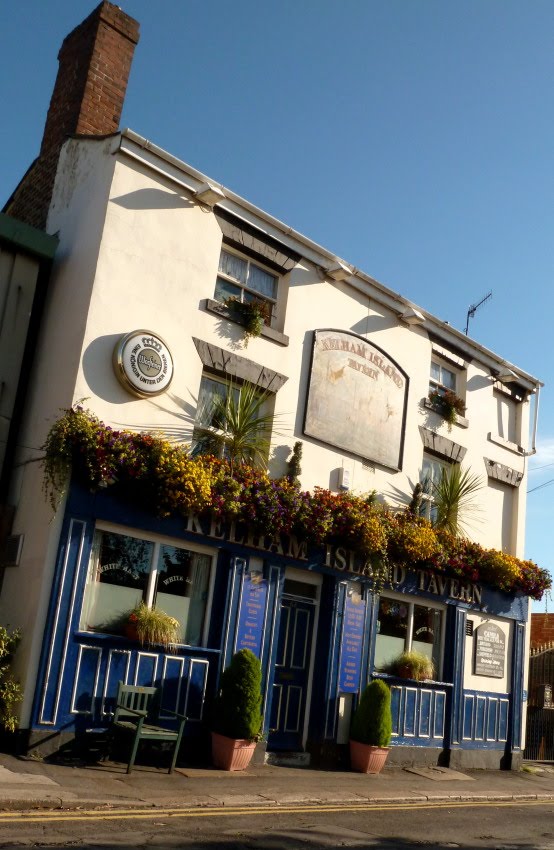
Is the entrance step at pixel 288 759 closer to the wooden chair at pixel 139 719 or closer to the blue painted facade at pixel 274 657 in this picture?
the blue painted facade at pixel 274 657

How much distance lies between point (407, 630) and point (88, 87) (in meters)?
11.8

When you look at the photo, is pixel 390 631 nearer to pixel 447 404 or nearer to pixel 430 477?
pixel 430 477

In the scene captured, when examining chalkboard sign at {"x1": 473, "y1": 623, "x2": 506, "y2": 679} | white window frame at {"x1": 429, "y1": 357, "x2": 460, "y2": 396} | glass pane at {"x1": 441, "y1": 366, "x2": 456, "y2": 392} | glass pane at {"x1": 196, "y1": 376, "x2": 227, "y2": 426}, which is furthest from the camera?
glass pane at {"x1": 441, "y1": 366, "x2": 456, "y2": 392}

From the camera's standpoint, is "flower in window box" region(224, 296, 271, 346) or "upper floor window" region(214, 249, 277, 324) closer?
"flower in window box" region(224, 296, 271, 346)

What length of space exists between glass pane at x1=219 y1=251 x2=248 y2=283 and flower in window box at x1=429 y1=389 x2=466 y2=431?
5326mm

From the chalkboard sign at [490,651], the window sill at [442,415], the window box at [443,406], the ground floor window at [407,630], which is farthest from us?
the window box at [443,406]

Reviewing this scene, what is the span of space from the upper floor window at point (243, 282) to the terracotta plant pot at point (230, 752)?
7260mm

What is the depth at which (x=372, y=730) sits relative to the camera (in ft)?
47.6

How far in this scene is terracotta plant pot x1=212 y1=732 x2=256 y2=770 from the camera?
12.5 metres

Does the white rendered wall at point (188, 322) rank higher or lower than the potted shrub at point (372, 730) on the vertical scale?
higher

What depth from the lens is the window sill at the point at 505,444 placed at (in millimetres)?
19875

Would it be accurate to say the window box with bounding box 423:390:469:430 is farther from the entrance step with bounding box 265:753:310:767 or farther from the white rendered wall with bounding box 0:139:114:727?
the white rendered wall with bounding box 0:139:114:727

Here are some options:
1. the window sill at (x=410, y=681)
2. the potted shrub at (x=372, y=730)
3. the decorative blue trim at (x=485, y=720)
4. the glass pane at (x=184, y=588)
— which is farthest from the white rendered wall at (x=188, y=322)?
the decorative blue trim at (x=485, y=720)

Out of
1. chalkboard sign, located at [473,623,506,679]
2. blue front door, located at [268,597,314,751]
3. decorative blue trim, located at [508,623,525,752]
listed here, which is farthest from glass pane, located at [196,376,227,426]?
decorative blue trim, located at [508,623,525,752]
